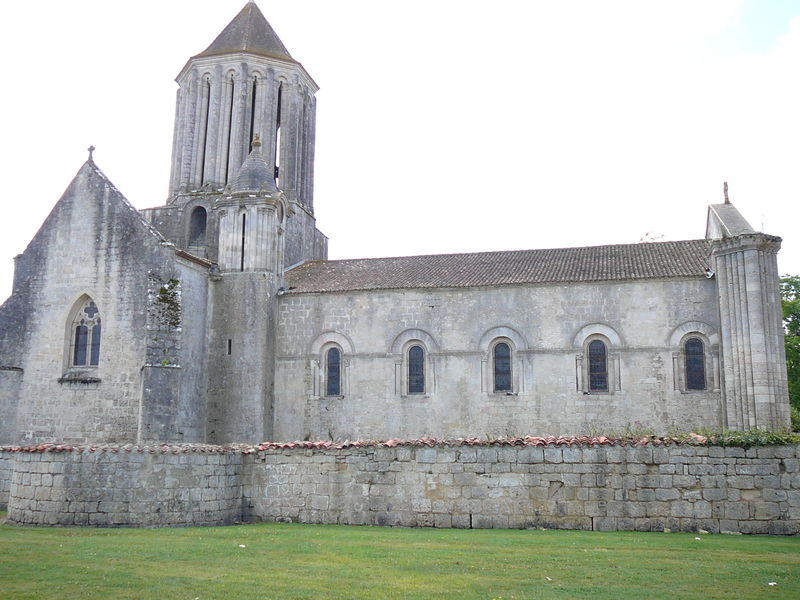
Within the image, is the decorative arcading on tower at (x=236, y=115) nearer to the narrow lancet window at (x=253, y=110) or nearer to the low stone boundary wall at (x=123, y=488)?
the narrow lancet window at (x=253, y=110)

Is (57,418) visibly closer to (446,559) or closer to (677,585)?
(446,559)

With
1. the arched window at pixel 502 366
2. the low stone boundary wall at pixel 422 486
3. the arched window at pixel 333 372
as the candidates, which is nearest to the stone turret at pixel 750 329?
the arched window at pixel 502 366

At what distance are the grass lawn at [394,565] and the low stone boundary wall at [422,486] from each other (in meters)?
0.66

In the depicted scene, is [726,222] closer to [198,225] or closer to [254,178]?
[254,178]

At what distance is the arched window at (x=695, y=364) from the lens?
25781 mm

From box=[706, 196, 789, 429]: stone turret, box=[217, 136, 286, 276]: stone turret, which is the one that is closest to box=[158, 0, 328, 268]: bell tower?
box=[217, 136, 286, 276]: stone turret

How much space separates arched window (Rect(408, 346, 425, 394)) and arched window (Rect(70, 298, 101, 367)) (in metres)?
10.7

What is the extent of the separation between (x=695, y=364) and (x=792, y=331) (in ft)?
52.6

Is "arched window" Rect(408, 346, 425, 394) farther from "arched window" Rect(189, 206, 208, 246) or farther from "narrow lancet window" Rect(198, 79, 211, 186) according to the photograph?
"narrow lancet window" Rect(198, 79, 211, 186)

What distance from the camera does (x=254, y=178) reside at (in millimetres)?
31188

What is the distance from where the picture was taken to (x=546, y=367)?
88.3 ft

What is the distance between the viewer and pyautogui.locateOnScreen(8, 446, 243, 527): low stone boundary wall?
56.2ft

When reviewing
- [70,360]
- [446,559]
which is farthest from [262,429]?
[446,559]

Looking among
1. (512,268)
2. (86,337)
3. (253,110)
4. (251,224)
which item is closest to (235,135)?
(253,110)
